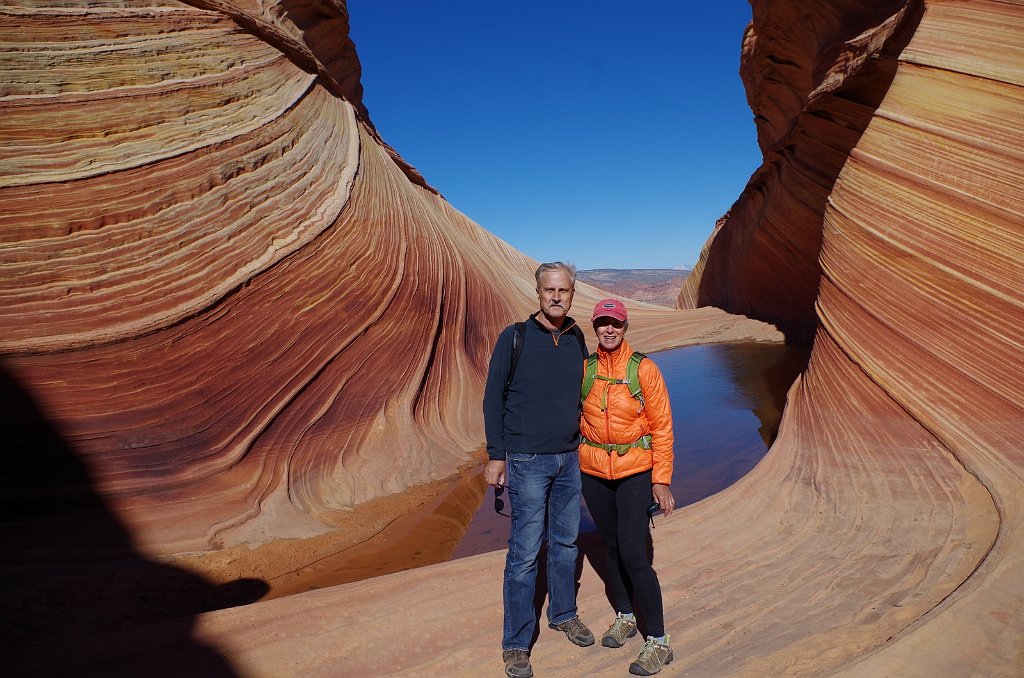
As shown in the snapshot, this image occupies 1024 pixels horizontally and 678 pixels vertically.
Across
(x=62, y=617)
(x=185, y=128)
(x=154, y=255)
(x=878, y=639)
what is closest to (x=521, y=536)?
(x=878, y=639)

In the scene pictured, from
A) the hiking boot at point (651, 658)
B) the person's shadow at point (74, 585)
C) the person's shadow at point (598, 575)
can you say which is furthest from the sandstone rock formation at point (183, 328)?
the hiking boot at point (651, 658)

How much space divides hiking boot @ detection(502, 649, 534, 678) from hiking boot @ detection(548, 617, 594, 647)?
0.65 ft

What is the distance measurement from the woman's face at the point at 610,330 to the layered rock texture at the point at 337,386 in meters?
1.07

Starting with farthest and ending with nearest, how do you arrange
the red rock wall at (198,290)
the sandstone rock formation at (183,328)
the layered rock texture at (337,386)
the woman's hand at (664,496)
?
the red rock wall at (198,290)
the sandstone rock formation at (183,328)
the layered rock texture at (337,386)
the woman's hand at (664,496)

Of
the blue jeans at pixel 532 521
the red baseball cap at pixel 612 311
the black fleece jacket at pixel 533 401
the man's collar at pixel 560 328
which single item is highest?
the red baseball cap at pixel 612 311

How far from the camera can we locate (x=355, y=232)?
473 cm

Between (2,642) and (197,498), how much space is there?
1.07 m

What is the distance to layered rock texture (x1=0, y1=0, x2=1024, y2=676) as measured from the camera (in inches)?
82.2

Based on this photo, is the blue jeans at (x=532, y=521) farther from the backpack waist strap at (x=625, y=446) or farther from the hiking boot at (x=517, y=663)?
the backpack waist strap at (x=625, y=446)

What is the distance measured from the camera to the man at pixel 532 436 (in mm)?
1852

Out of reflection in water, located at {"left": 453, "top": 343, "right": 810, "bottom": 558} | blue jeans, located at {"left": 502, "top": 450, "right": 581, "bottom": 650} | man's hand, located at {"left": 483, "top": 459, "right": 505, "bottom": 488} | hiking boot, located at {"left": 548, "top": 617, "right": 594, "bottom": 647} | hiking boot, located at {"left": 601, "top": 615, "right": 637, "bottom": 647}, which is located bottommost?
reflection in water, located at {"left": 453, "top": 343, "right": 810, "bottom": 558}

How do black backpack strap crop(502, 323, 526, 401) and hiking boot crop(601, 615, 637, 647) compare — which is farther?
hiking boot crop(601, 615, 637, 647)

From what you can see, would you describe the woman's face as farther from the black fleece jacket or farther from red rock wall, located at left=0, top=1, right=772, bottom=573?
red rock wall, located at left=0, top=1, right=772, bottom=573

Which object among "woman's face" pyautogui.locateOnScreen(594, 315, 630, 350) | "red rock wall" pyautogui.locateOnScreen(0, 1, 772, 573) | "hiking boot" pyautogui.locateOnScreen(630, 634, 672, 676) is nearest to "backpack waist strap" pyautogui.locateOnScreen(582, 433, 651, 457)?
"woman's face" pyautogui.locateOnScreen(594, 315, 630, 350)
